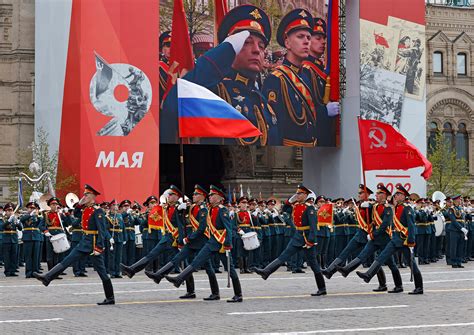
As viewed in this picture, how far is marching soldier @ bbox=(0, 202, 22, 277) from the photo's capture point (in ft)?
77.8

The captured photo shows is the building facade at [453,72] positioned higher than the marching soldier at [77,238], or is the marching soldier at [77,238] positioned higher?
the building facade at [453,72]

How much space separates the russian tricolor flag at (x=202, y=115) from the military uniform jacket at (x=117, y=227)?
513cm

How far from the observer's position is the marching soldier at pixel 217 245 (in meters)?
15.6

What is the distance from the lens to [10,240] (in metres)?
23.8

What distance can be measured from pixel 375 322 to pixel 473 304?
123 inches

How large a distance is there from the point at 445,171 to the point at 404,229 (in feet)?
116

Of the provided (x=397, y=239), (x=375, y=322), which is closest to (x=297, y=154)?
(x=397, y=239)

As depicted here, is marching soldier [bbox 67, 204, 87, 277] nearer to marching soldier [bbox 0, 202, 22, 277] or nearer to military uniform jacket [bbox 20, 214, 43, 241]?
military uniform jacket [bbox 20, 214, 43, 241]

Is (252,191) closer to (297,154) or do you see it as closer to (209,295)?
(297,154)

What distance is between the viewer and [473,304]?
50.8 ft

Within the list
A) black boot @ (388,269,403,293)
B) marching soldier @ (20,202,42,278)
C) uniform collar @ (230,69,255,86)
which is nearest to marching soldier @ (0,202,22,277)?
marching soldier @ (20,202,42,278)

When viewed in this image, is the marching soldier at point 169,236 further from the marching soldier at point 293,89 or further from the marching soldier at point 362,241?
the marching soldier at point 293,89

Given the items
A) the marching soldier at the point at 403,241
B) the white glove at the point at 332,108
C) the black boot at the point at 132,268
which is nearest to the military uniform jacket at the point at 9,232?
the black boot at the point at 132,268

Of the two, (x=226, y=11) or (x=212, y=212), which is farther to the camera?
(x=226, y=11)
